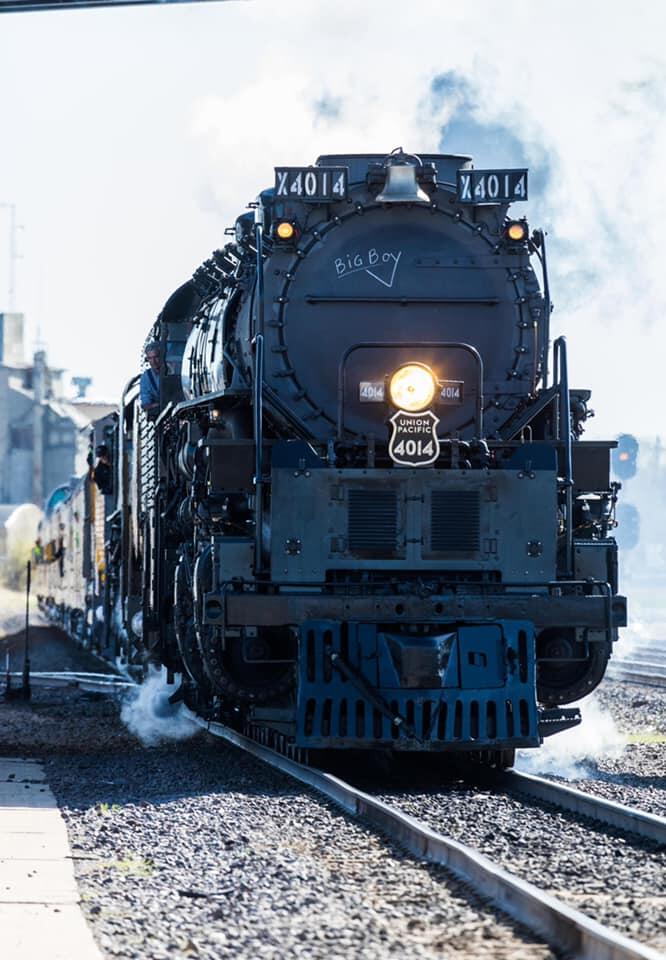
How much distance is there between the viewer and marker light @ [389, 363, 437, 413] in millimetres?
10117

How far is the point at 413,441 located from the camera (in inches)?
399

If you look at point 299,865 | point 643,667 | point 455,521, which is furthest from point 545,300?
point 643,667

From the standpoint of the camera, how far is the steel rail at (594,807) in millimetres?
7543

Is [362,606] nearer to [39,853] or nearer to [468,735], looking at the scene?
[468,735]

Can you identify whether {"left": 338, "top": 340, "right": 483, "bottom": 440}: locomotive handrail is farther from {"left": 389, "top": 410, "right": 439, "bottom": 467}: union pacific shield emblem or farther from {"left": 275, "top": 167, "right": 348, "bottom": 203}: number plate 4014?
{"left": 275, "top": 167, "right": 348, "bottom": 203}: number plate 4014

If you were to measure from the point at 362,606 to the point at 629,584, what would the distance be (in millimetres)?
58964

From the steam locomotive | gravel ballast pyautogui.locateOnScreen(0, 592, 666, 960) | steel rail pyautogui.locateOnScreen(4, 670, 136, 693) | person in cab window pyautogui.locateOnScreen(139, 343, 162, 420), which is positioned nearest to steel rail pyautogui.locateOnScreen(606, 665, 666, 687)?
steel rail pyautogui.locateOnScreen(4, 670, 136, 693)

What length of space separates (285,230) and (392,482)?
1885 millimetres

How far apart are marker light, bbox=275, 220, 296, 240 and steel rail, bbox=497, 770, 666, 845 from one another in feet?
12.4

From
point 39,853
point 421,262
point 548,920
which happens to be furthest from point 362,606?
point 548,920

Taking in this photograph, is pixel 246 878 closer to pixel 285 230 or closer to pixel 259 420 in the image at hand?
pixel 259 420

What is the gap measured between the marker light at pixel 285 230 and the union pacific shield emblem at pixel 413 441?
1514mm

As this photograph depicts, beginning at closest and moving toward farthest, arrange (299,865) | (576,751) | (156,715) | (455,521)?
(299,865), (455,521), (576,751), (156,715)

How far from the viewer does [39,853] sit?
726 centimetres
